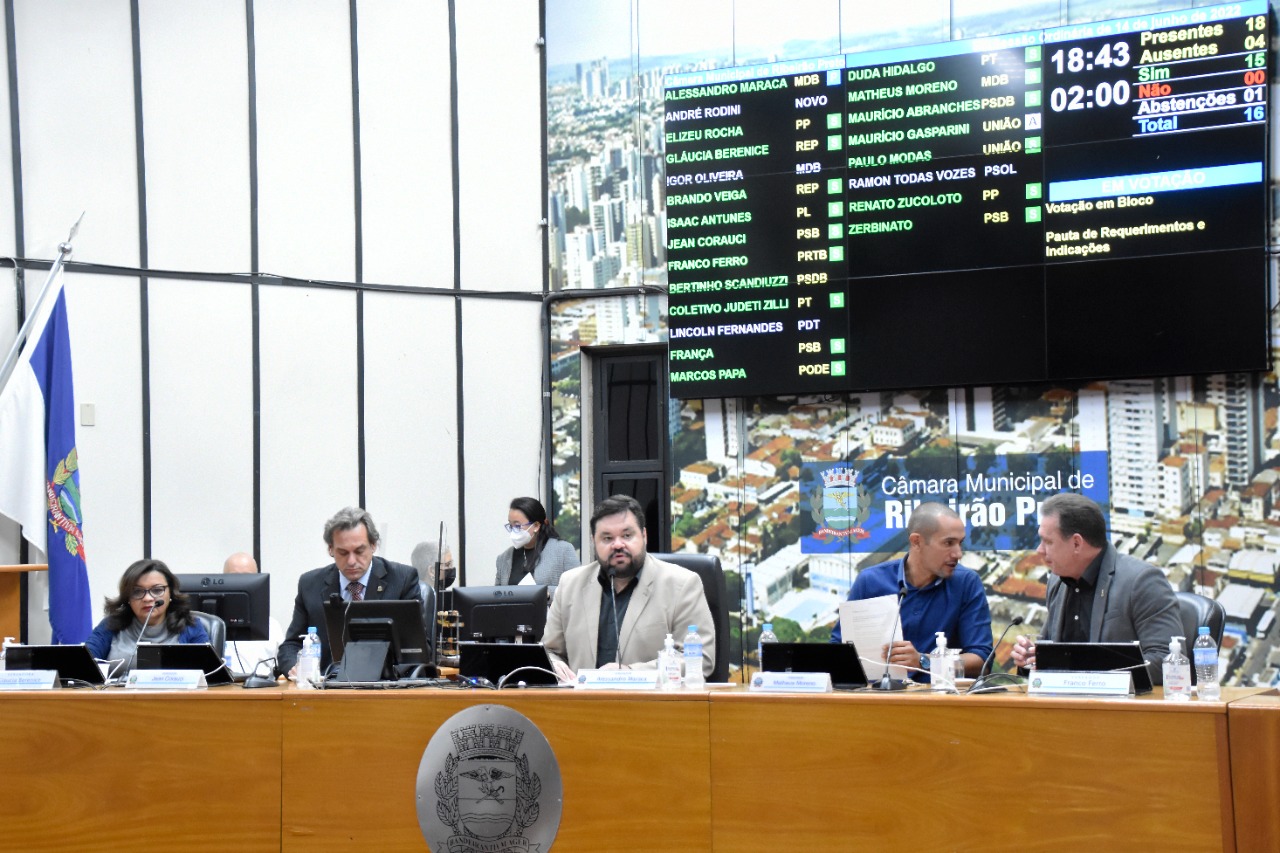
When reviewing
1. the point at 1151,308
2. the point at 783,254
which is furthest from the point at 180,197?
the point at 1151,308

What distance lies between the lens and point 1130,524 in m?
5.77

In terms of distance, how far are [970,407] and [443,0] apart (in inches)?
134

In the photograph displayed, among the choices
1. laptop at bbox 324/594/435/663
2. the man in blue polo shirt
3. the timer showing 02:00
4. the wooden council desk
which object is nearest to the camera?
the wooden council desk

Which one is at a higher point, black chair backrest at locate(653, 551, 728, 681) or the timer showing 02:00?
the timer showing 02:00

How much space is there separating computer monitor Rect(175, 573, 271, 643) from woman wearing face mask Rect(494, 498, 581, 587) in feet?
5.12

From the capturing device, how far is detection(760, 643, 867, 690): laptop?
3100 mm

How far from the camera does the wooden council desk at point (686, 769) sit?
8.37 ft

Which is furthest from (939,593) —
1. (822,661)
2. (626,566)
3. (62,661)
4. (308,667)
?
(62,661)

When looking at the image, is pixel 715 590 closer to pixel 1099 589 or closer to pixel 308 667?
pixel 1099 589

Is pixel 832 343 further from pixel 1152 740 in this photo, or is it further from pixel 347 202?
pixel 1152 740

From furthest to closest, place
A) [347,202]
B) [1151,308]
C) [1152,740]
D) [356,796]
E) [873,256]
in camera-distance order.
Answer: [347,202] → [873,256] → [1151,308] → [356,796] → [1152,740]

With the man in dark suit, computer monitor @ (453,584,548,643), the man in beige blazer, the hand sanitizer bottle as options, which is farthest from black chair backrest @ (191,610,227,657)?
the hand sanitizer bottle

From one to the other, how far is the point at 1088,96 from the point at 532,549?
316 cm

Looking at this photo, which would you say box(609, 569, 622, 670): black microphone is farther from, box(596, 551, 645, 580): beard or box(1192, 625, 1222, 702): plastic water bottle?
box(1192, 625, 1222, 702): plastic water bottle
